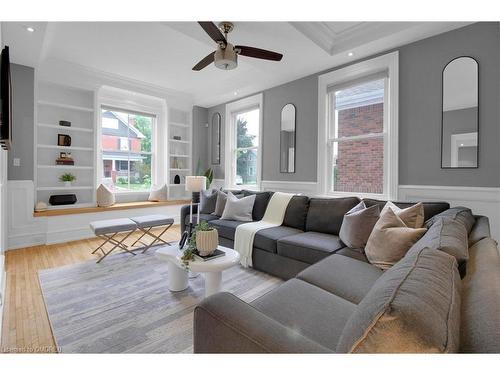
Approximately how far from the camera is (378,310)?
2.09ft

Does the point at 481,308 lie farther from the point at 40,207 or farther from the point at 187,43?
the point at 40,207

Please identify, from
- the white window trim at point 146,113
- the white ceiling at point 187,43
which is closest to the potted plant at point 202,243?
the white ceiling at point 187,43

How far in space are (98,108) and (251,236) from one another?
149 inches

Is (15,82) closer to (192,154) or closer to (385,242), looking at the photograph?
(192,154)

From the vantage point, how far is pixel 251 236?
295 centimetres

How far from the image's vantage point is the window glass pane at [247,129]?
5.19 meters

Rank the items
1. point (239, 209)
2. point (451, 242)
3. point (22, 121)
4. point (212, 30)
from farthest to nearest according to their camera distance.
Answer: point (22, 121) → point (239, 209) → point (212, 30) → point (451, 242)

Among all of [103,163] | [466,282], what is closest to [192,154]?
[103,163]

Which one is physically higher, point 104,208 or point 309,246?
point 104,208

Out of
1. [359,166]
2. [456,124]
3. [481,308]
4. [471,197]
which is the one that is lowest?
[481,308]

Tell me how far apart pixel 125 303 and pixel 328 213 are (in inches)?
85.8

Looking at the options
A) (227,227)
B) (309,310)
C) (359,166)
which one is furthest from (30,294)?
(359,166)

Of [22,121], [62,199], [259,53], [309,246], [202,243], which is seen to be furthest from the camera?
[62,199]

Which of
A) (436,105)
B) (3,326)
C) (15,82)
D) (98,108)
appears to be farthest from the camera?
(98,108)
